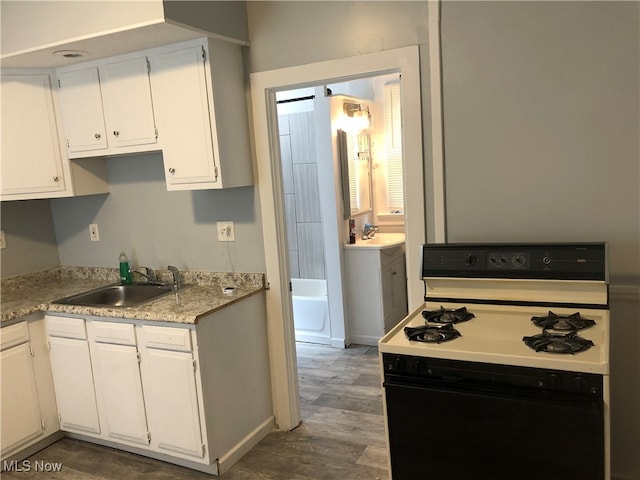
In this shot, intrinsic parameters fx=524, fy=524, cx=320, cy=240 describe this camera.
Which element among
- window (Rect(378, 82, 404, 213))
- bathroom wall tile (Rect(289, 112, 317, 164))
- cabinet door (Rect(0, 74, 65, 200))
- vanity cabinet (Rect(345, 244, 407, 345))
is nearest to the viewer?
cabinet door (Rect(0, 74, 65, 200))

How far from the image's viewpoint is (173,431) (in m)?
2.66

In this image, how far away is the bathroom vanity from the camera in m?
4.22

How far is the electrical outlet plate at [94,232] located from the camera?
3.47 meters

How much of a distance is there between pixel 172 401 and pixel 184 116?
56.7 inches

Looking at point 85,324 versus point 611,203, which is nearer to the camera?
point 611,203

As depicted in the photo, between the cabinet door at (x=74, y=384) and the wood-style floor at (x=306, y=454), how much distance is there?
182mm

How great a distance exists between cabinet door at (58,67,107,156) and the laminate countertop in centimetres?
86

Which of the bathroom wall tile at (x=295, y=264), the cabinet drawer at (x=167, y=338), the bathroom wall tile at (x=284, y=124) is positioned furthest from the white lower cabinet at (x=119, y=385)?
the bathroom wall tile at (x=284, y=124)

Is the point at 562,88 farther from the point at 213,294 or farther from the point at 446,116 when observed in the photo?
the point at 213,294

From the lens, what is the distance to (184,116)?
8.76ft

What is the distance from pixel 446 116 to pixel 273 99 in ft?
3.21

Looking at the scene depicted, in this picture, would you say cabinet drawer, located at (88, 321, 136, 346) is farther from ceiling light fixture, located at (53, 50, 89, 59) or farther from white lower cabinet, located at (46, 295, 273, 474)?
ceiling light fixture, located at (53, 50, 89, 59)

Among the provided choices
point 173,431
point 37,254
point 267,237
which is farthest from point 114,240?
point 173,431

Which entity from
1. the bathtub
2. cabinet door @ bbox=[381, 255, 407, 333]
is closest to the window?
cabinet door @ bbox=[381, 255, 407, 333]
